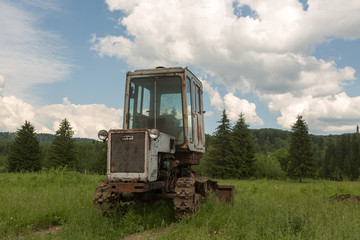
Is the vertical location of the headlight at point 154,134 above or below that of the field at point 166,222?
above

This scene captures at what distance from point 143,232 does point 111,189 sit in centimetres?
108

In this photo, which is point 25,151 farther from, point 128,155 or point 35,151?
point 128,155

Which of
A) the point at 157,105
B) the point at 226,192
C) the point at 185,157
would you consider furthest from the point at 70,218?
the point at 226,192

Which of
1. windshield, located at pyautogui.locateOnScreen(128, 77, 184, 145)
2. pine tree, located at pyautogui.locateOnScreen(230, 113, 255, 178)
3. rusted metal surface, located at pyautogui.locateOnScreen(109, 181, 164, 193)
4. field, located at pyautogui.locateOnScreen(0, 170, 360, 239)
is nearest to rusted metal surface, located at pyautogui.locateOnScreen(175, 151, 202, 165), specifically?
windshield, located at pyautogui.locateOnScreen(128, 77, 184, 145)

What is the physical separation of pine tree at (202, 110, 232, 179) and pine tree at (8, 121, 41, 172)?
968 inches

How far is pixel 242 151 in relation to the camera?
4544cm

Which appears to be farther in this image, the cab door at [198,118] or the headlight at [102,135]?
the cab door at [198,118]

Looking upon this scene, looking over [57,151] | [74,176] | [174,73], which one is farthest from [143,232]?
[57,151]

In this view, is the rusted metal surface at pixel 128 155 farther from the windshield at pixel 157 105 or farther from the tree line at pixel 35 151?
the tree line at pixel 35 151

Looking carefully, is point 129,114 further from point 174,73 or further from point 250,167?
point 250,167

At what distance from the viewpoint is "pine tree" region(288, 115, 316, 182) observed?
47.6 m

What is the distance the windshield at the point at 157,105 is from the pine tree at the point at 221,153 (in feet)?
125

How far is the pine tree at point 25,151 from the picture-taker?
43.5m

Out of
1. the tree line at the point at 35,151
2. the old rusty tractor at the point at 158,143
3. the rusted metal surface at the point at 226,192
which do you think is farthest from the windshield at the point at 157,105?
the tree line at the point at 35,151
